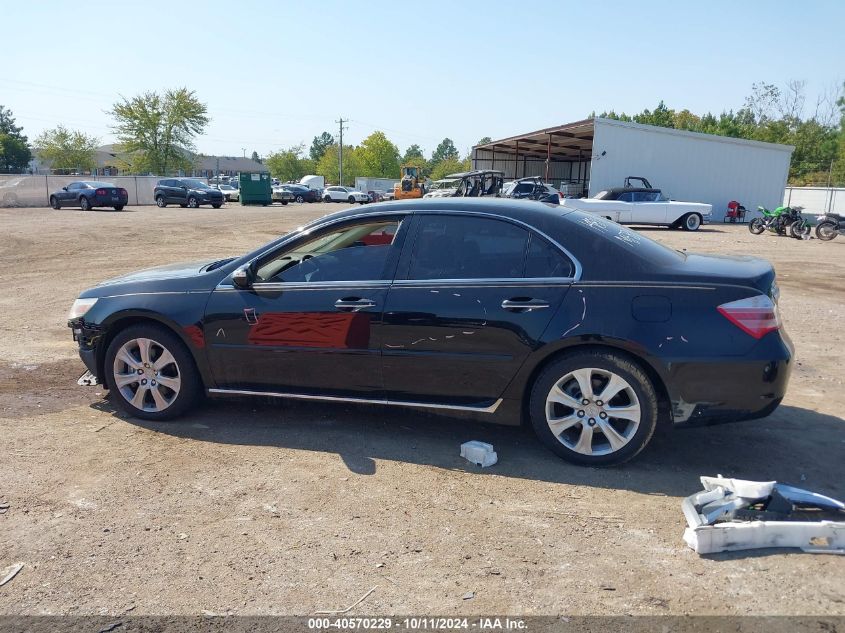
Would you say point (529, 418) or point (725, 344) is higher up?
point (725, 344)

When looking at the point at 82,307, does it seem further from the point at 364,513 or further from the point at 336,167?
the point at 336,167

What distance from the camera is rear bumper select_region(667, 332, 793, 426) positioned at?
12.2 feet

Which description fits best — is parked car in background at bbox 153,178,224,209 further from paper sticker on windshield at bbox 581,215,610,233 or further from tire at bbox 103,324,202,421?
paper sticker on windshield at bbox 581,215,610,233

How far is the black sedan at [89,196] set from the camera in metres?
31.3

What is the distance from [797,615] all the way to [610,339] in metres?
1.69

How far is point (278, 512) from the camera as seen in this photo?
11.4ft

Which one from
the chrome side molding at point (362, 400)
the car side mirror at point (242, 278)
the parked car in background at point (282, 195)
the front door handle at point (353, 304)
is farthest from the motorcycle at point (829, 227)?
the parked car in background at point (282, 195)

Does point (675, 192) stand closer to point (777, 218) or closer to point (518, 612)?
point (777, 218)

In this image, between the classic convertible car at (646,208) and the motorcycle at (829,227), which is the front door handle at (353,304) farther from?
the motorcycle at (829,227)

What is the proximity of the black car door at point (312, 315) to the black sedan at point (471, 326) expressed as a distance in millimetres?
10

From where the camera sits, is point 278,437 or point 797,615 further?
point 278,437

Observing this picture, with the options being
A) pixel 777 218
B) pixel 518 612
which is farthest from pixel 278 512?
pixel 777 218

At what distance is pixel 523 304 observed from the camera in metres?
3.99

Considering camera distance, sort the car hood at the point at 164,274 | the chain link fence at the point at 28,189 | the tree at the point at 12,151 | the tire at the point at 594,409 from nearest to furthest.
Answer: the tire at the point at 594,409 → the car hood at the point at 164,274 → the chain link fence at the point at 28,189 → the tree at the point at 12,151
